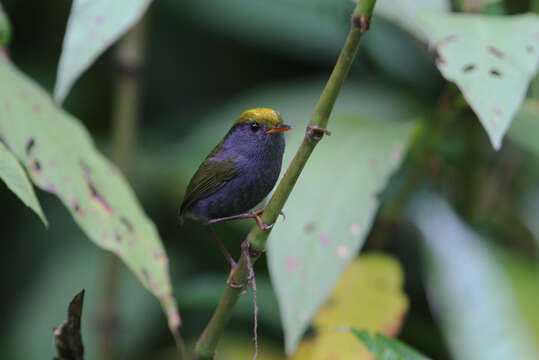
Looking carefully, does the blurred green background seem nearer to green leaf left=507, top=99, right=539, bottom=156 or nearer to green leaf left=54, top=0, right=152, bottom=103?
green leaf left=507, top=99, right=539, bottom=156

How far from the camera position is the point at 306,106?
334 centimetres

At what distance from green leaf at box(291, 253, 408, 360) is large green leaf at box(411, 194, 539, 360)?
154 millimetres

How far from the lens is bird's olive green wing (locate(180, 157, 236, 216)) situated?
1685 millimetres

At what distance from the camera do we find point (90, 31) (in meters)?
1.71

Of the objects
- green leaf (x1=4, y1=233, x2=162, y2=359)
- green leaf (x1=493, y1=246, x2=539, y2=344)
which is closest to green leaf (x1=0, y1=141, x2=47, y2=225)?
green leaf (x1=493, y1=246, x2=539, y2=344)

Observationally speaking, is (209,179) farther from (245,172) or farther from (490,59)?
(490,59)

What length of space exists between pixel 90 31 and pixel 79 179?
390 mm

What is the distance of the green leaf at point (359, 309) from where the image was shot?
2115mm

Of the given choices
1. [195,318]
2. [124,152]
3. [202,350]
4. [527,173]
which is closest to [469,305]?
[527,173]

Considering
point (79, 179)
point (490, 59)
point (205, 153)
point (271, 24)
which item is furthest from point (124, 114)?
point (490, 59)

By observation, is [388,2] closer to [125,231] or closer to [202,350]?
[125,231]

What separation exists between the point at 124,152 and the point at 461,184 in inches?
54.4

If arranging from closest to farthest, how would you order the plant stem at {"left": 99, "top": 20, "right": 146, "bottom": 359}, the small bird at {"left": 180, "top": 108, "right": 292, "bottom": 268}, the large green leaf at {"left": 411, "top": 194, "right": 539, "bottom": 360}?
the small bird at {"left": 180, "top": 108, "right": 292, "bottom": 268}
the large green leaf at {"left": 411, "top": 194, "right": 539, "bottom": 360}
the plant stem at {"left": 99, "top": 20, "right": 146, "bottom": 359}

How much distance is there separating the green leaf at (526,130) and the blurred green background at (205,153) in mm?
227
